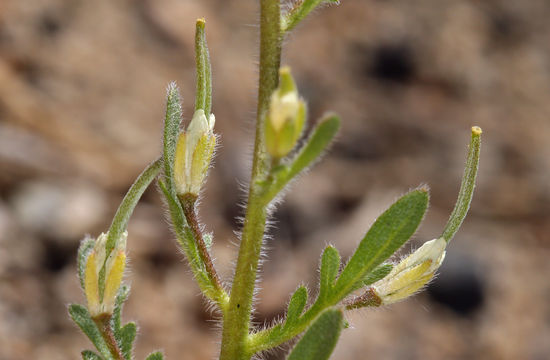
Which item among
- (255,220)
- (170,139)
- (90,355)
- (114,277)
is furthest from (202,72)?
(90,355)

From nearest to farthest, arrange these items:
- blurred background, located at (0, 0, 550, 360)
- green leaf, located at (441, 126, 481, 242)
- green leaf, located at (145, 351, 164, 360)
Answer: green leaf, located at (441, 126, 481, 242), green leaf, located at (145, 351, 164, 360), blurred background, located at (0, 0, 550, 360)

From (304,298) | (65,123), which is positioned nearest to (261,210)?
(304,298)

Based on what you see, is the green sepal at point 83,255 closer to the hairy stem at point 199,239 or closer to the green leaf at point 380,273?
the hairy stem at point 199,239

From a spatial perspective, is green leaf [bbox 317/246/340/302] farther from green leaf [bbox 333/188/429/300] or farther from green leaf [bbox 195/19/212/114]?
green leaf [bbox 195/19/212/114]

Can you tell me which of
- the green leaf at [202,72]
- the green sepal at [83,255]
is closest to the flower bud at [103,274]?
the green sepal at [83,255]

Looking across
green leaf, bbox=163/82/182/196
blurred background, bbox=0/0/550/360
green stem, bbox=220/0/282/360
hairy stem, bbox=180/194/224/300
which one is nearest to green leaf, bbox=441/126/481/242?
green stem, bbox=220/0/282/360

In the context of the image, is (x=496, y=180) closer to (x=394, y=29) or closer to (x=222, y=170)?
(x=394, y=29)
